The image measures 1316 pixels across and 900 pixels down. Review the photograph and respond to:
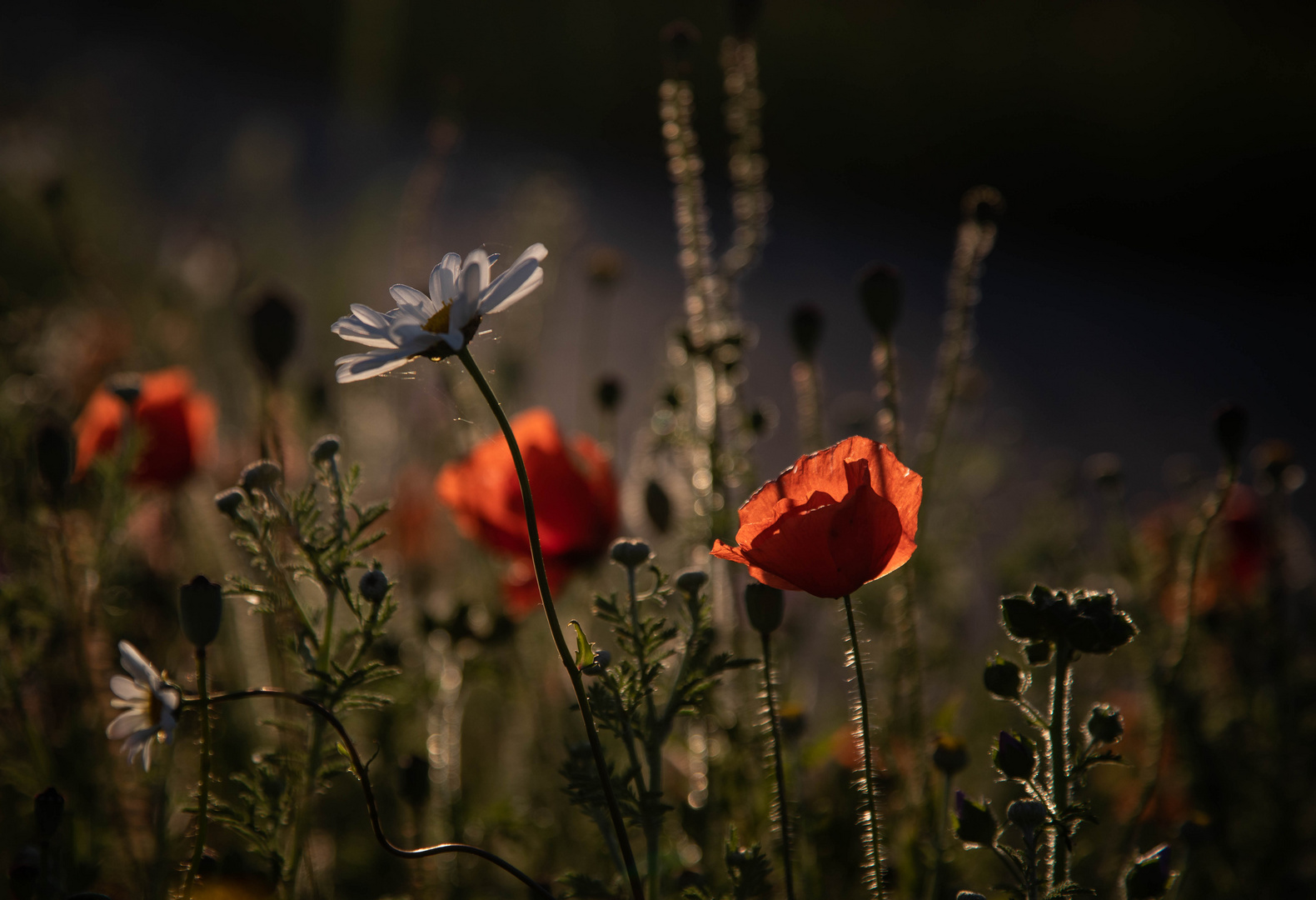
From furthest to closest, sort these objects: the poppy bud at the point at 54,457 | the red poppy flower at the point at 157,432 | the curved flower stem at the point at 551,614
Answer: the red poppy flower at the point at 157,432 < the poppy bud at the point at 54,457 < the curved flower stem at the point at 551,614

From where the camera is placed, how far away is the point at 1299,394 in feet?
9.62

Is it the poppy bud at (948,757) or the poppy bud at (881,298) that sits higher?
the poppy bud at (881,298)

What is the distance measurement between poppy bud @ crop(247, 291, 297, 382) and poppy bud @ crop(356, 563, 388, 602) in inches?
12.7

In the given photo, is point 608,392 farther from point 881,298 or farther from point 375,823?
point 375,823

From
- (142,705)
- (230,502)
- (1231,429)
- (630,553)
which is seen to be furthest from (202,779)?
(1231,429)

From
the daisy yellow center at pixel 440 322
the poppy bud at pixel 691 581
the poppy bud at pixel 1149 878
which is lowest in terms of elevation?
the poppy bud at pixel 1149 878

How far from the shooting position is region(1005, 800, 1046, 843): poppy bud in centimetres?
52

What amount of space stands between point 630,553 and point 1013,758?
0.79 ft

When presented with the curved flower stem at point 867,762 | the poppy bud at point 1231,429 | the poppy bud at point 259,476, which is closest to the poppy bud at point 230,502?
the poppy bud at point 259,476

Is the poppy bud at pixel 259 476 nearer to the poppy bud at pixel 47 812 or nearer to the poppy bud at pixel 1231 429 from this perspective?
the poppy bud at pixel 47 812

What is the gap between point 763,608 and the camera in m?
0.57

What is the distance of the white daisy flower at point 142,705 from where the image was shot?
1.68 ft

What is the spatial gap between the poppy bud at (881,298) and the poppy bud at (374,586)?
1.43 feet

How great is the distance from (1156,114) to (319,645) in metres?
4.42
